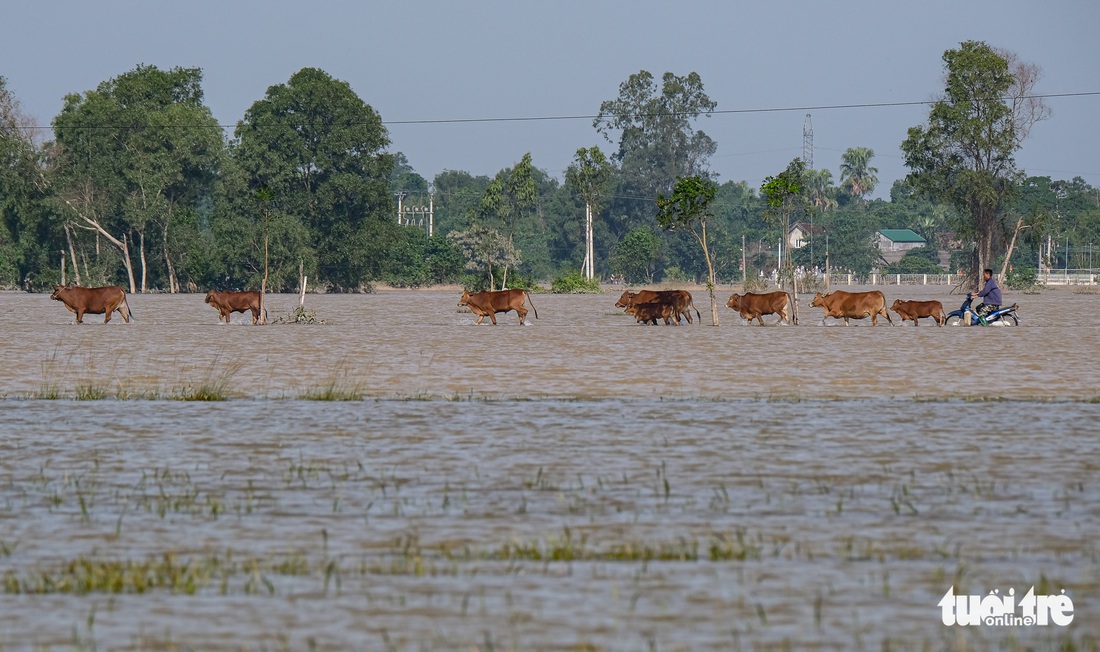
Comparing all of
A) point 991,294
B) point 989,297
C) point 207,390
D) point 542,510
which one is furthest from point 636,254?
point 542,510

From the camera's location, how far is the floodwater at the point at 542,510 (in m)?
6.31

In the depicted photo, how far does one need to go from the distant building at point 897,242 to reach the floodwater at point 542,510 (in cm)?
15433

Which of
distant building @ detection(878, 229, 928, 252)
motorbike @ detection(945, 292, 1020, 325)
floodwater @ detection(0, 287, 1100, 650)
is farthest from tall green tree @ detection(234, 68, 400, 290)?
distant building @ detection(878, 229, 928, 252)

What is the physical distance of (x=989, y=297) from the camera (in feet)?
115

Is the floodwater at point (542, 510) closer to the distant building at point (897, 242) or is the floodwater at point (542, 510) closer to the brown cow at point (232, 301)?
the brown cow at point (232, 301)

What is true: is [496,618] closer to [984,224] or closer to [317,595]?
[317,595]

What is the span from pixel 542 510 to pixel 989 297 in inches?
1098

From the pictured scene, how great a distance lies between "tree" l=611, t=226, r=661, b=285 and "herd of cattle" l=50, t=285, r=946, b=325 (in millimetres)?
77114

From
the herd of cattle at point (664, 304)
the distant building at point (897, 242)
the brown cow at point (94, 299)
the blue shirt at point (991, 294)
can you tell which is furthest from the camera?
the distant building at point (897, 242)

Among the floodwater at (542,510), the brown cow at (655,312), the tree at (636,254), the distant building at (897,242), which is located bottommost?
the floodwater at (542,510)

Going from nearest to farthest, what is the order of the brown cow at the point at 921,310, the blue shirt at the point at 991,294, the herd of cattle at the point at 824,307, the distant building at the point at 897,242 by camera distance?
the blue shirt at the point at 991,294 → the brown cow at the point at 921,310 → the herd of cattle at the point at 824,307 → the distant building at the point at 897,242

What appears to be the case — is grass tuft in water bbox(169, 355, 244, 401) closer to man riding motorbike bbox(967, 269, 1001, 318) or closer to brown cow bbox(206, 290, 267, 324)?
man riding motorbike bbox(967, 269, 1001, 318)

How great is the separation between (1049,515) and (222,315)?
3523 cm

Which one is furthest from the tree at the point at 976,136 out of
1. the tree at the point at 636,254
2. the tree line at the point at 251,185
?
the tree at the point at 636,254
